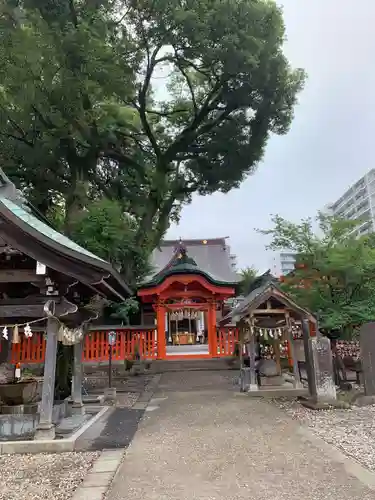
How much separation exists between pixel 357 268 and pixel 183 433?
6131mm

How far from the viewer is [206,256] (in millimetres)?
28281

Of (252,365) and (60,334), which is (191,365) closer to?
(252,365)

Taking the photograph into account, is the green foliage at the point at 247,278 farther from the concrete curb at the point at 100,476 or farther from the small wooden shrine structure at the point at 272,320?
the concrete curb at the point at 100,476

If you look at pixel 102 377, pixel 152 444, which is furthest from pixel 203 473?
pixel 102 377

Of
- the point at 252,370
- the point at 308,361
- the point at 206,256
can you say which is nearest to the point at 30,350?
the point at 252,370

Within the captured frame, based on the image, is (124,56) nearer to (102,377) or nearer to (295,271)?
(295,271)

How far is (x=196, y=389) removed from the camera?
12.1 m

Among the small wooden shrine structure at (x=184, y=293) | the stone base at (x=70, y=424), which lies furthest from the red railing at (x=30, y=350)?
the stone base at (x=70, y=424)

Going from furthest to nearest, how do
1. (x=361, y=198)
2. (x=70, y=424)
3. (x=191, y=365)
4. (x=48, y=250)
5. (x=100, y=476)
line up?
(x=361, y=198)
(x=191, y=365)
(x=70, y=424)
(x=48, y=250)
(x=100, y=476)

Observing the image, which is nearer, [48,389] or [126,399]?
[48,389]

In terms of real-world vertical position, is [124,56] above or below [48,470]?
above

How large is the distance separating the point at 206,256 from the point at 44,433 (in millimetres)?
22384

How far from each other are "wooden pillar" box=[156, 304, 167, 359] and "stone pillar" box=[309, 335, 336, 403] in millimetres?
9162

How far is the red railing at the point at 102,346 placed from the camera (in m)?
16.3
